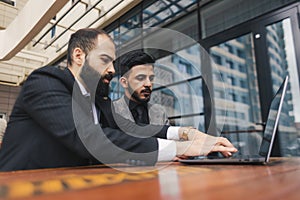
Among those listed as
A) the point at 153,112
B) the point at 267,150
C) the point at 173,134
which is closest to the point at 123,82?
the point at 153,112

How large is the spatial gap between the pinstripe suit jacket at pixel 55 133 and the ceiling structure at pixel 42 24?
1.42m

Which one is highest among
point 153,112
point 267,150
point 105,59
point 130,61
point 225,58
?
point 225,58

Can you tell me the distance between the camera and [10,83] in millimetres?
4340

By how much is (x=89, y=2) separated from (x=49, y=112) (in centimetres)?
252

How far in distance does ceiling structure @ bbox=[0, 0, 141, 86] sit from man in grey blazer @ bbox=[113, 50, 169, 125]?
0.86 m

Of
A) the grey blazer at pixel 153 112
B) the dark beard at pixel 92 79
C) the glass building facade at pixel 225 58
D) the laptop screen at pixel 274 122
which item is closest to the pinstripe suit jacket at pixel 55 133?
the dark beard at pixel 92 79

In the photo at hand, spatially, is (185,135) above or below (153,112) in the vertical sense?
below

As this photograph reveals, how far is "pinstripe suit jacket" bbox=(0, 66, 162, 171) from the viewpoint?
0.56m

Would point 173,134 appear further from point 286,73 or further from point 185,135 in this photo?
point 286,73

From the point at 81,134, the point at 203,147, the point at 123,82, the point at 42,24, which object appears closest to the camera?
the point at 81,134

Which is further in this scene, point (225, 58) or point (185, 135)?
point (225, 58)

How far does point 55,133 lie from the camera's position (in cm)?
58

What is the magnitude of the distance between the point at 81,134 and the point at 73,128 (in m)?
0.03

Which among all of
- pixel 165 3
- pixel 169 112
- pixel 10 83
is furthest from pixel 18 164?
pixel 10 83
